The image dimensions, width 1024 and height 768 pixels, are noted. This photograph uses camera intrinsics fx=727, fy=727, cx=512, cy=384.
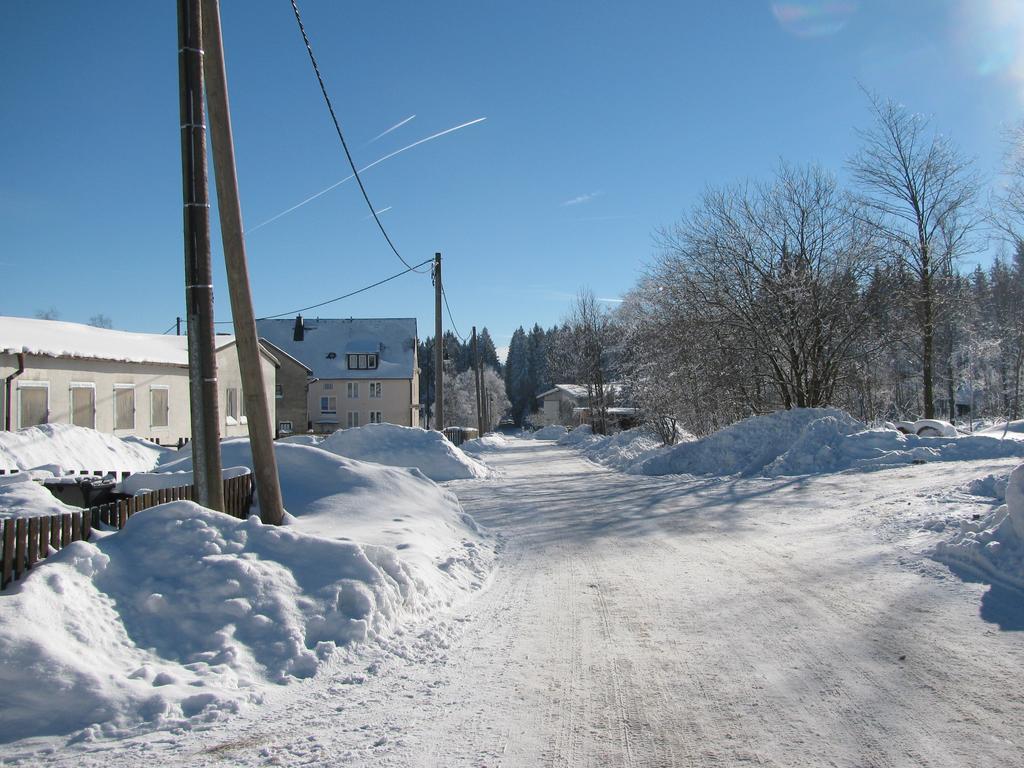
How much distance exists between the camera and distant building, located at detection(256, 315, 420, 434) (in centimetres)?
5878

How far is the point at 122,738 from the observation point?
3.97 m

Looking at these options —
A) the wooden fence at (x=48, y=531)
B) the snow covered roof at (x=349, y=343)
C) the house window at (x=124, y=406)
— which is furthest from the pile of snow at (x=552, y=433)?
the wooden fence at (x=48, y=531)

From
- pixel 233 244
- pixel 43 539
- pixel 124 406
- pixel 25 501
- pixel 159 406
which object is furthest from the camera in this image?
pixel 159 406

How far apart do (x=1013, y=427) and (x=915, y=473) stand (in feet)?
22.4

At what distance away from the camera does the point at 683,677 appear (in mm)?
4777

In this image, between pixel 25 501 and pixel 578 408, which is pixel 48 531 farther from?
pixel 578 408

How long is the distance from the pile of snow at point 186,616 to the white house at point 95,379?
1772 centimetres

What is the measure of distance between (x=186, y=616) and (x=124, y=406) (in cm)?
2266

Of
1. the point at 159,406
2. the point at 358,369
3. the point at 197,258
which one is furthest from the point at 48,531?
the point at 358,369

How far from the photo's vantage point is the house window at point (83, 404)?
22469mm

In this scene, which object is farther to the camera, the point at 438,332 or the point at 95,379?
the point at 438,332

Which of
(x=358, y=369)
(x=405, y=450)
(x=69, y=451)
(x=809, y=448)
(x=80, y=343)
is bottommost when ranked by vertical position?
(x=809, y=448)

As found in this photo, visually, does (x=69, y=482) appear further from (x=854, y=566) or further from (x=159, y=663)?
(x=854, y=566)

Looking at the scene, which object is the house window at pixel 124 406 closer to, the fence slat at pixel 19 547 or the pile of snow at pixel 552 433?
the fence slat at pixel 19 547
